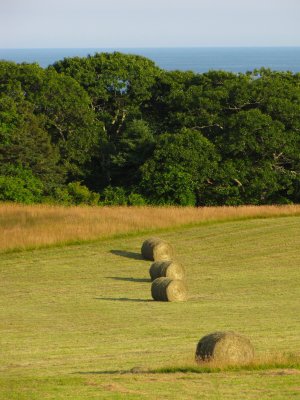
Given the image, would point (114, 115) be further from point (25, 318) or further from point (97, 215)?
point (25, 318)

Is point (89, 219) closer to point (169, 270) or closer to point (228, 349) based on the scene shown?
point (169, 270)

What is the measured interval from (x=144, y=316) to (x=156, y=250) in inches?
551

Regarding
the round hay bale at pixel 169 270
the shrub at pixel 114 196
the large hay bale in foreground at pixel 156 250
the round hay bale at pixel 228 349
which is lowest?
the shrub at pixel 114 196

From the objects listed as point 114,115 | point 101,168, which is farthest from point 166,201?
point 114,115

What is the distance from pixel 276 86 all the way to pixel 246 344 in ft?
177

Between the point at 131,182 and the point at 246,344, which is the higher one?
the point at 246,344

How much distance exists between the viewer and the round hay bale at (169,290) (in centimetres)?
3073

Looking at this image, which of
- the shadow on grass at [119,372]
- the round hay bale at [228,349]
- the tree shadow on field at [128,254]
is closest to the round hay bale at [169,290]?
the tree shadow on field at [128,254]

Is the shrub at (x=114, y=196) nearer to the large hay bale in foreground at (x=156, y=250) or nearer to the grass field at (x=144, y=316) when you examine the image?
the grass field at (x=144, y=316)

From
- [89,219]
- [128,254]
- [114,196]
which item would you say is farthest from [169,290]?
[114,196]

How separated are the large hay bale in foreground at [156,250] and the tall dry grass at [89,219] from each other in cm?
601

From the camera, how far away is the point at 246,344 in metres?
18.3

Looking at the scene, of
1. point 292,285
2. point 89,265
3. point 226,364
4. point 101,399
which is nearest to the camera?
point 101,399

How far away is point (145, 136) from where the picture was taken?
7069cm
